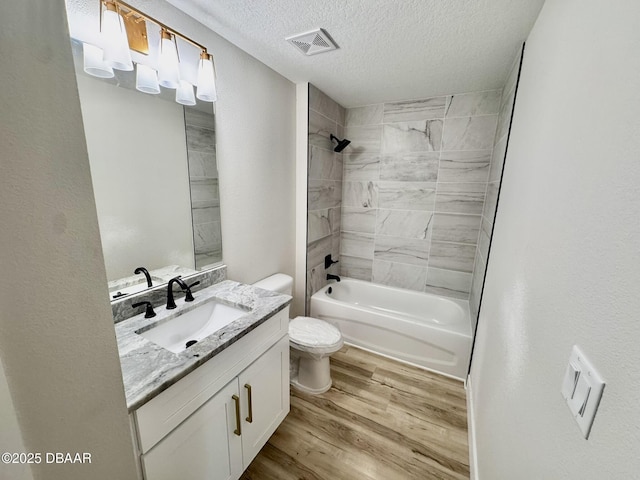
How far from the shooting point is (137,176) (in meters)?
1.26

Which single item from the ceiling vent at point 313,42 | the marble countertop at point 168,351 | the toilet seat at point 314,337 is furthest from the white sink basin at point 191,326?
the ceiling vent at point 313,42

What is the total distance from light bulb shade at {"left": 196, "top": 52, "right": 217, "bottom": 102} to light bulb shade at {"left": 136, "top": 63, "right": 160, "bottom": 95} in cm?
21

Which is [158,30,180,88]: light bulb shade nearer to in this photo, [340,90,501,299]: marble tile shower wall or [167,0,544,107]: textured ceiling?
[167,0,544,107]: textured ceiling

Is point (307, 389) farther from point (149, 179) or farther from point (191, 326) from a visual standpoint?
point (149, 179)

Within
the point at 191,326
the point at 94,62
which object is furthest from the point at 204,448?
the point at 94,62

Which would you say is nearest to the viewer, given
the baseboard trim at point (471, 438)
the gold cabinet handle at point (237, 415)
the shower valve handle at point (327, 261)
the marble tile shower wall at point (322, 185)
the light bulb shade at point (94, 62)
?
the light bulb shade at point (94, 62)

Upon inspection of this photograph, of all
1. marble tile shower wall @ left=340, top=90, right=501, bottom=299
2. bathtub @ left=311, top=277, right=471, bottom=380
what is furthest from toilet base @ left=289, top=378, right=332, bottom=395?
marble tile shower wall @ left=340, top=90, right=501, bottom=299

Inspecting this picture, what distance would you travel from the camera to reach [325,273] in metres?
2.94

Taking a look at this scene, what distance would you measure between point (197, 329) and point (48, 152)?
1.16 m

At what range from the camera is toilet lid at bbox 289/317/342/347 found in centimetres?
184

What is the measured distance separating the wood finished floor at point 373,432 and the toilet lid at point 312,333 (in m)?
0.44

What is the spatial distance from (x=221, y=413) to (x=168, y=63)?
1676 mm

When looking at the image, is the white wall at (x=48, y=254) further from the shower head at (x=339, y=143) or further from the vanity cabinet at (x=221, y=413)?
the shower head at (x=339, y=143)

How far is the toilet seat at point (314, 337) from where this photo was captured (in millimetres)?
1816
